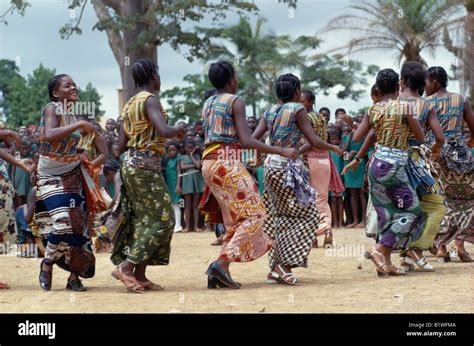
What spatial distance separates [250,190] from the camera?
805cm

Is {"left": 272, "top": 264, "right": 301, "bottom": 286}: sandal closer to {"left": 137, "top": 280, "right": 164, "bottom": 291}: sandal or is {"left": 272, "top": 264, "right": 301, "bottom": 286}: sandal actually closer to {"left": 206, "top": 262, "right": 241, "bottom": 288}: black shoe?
{"left": 206, "top": 262, "right": 241, "bottom": 288}: black shoe

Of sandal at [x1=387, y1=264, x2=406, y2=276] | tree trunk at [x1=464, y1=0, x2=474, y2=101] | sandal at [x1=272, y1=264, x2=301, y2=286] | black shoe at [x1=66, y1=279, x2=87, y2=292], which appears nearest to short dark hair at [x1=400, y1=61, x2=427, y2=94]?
sandal at [x1=387, y1=264, x2=406, y2=276]

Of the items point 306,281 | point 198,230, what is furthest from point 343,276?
point 198,230

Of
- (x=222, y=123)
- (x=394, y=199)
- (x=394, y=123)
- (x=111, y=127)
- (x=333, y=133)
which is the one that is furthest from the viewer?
(x=111, y=127)

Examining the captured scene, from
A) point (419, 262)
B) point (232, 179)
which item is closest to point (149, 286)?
point (232, 179)

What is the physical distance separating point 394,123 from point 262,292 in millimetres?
2188

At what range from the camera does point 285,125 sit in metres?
8.47

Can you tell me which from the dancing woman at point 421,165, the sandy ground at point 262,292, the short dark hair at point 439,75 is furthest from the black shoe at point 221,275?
the short dark hair at point 439,75

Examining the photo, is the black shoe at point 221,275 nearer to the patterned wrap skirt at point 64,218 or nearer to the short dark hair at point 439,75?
the patterned wrap skirt at point 64,218

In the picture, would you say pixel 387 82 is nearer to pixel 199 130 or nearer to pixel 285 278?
pixel 285 278

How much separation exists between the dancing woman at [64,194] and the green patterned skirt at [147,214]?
50 centimetres

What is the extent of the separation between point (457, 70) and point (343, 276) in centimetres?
2210

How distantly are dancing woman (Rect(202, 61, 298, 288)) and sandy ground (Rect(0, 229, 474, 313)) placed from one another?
357mm
